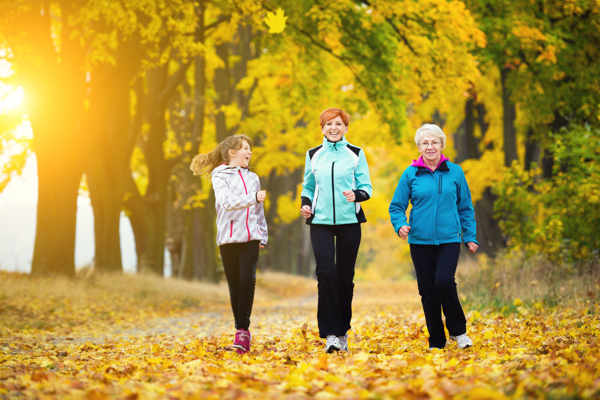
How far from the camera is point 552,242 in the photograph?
431 inches

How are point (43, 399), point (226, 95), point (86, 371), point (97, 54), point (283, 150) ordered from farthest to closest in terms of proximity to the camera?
point (283, 150) < point (226, 95) < point (97, 54) < point (86, 371) < point (43, 399)

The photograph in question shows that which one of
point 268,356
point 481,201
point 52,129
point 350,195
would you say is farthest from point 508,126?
point 268,356

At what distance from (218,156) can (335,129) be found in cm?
127

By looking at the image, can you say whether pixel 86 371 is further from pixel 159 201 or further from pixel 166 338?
pixel 159 201

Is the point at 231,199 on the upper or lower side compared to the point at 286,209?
lower

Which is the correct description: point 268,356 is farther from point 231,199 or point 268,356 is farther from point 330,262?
point 231,199

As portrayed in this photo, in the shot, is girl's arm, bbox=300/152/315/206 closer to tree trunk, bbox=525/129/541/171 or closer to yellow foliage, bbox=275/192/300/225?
tree trunk, bbox=525/129/541/171

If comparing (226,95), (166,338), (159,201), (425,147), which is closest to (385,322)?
(166,338)

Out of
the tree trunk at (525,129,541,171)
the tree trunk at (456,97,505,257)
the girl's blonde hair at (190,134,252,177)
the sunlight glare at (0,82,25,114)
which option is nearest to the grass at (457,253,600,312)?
the girl's blonde hair at (190,134,252,177)

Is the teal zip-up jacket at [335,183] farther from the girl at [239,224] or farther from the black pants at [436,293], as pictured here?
the black pants at [436,293]

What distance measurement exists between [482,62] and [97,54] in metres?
8.76

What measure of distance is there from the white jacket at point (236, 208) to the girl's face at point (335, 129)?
890mm

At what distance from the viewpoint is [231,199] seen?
19.8ft

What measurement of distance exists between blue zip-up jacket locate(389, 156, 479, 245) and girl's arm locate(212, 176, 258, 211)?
131cm
